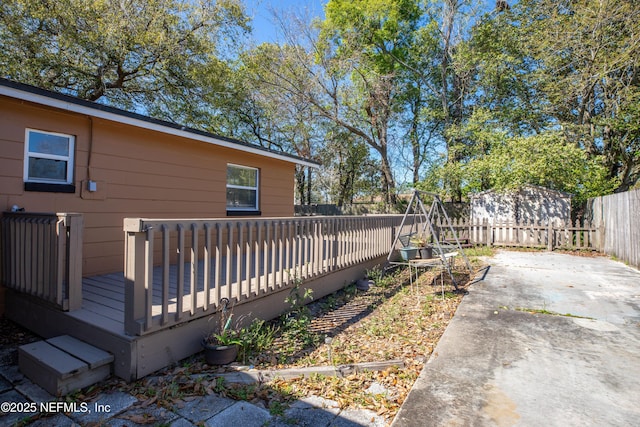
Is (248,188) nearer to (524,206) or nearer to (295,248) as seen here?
(295,248)

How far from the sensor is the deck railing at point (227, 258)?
2.55 meters

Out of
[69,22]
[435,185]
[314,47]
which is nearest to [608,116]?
[435,185]

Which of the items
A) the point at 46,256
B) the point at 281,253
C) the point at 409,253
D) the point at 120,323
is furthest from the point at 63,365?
the point at 409,253

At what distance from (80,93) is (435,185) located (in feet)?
48.7

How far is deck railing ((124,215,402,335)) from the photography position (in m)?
2.55

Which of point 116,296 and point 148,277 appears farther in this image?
point 116,296

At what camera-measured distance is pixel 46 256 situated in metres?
3.18

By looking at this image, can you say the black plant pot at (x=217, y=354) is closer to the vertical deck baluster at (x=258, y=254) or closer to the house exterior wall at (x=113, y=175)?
the vertical deck baluster at (x=258, y=254)

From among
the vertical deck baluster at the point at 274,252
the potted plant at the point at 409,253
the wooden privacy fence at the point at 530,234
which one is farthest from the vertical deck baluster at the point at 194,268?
the wooden privacy fence at the point at 530,234

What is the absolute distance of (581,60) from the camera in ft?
38.8

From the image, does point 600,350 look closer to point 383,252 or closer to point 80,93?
point 383,252

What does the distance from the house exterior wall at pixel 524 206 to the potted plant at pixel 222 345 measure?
468 inches

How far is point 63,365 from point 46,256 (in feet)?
4.32

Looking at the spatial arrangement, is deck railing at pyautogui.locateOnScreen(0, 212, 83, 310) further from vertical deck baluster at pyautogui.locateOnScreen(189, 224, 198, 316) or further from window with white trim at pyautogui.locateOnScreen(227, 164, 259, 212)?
window with white trim at pyautogui.locateOnScreen(227, 164, 259, 212)
